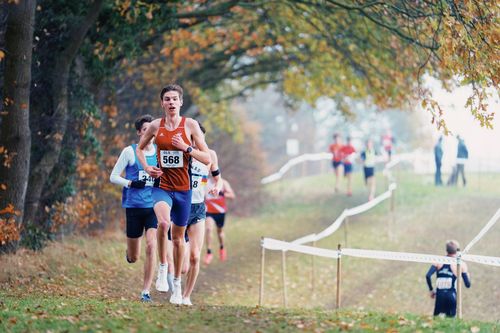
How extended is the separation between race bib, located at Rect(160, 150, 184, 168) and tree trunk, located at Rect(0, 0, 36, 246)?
161 inches

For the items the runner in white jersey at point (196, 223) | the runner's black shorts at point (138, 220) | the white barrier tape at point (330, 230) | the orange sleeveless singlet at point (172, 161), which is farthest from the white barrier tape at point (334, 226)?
the orange sleeveless singlet at point (172, 161)

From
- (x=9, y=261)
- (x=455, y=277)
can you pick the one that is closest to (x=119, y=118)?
(x=9, y=261)

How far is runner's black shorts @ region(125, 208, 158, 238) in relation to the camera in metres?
11.3

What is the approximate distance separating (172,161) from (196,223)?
4.62 ft

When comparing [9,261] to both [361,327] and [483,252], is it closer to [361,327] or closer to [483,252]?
[361,327]

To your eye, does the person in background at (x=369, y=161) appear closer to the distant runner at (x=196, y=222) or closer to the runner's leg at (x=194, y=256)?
the distant runner at (x=196, y=222)

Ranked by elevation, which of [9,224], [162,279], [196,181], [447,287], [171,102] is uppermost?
[171,102]

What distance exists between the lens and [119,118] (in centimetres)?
2166

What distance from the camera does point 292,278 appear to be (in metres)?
19.7

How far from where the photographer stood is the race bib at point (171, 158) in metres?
9.84

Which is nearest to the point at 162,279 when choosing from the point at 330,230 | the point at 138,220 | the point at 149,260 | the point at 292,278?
the point at 149,260

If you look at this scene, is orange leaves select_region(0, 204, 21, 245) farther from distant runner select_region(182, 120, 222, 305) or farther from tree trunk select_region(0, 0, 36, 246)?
distant runner select_region(182, 120, 222, 305)

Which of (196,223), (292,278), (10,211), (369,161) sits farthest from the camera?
(369,161)

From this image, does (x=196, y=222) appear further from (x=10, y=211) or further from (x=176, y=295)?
(x=10, y=211)
